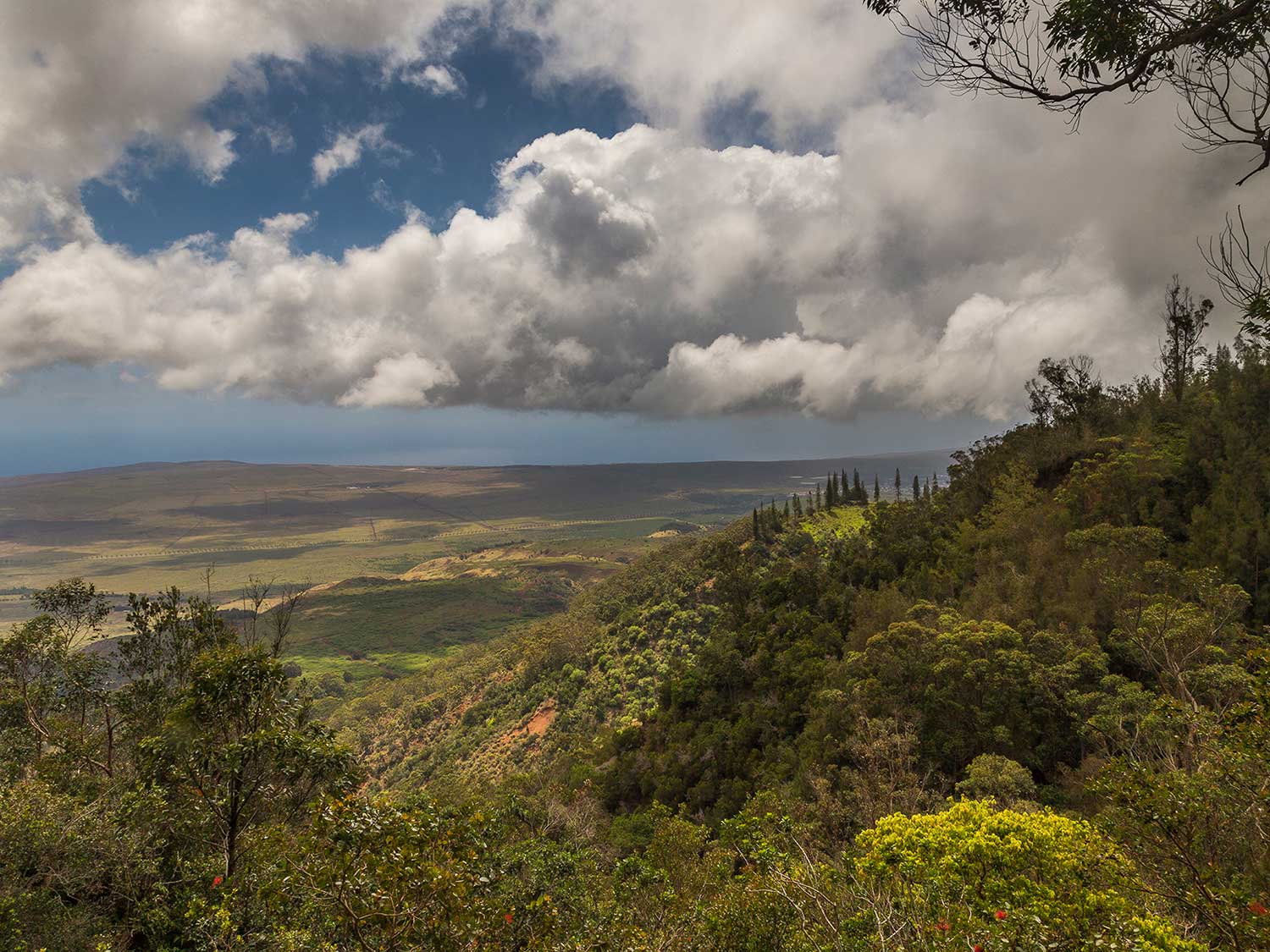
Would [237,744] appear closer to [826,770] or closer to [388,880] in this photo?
[388,880]

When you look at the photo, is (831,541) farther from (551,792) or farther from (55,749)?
(55,749)

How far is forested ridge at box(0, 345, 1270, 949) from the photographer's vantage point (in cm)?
1070

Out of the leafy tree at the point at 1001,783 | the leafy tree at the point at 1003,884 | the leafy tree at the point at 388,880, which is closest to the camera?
the leafy tree at the point at 388,880

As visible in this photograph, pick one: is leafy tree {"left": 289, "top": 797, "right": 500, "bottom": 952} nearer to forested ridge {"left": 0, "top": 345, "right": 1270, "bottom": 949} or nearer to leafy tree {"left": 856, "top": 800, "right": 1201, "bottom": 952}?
forested ridge {"left": 0, "top": 345, "right": 1270, "bottom": 949}

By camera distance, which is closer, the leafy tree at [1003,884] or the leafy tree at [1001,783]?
the leafy tree at [1003,884]

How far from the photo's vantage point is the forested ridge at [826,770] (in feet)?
35.1

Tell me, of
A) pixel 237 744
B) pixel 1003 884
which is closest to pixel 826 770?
pixel 1003 884

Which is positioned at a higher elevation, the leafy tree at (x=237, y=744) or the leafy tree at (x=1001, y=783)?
the leafy tree at (x=237, y=744)

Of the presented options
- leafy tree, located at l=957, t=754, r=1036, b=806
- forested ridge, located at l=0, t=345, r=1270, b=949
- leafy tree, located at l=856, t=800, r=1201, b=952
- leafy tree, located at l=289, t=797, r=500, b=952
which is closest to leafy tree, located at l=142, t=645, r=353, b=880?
forested ridge, located at l=0, t=345, r=1270, b=949

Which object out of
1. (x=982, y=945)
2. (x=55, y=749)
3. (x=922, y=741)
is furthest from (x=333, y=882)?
(x=922, y=741)

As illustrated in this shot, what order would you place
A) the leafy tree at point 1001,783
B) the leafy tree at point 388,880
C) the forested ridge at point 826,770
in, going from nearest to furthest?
the leafy tree at point 388,880 < the forested ridge at point 826,770 < the leafy tree at point 1001,783

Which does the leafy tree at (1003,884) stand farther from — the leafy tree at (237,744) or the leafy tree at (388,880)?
the leafy tree at (237,744)

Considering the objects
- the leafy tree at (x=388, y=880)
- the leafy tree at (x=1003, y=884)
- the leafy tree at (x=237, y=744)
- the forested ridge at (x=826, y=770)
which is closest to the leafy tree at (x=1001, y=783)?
the forested ridge at (x=826, y=770)

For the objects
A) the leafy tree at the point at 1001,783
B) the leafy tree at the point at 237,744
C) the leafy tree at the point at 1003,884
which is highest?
the leafy tree at the point at 237,744
